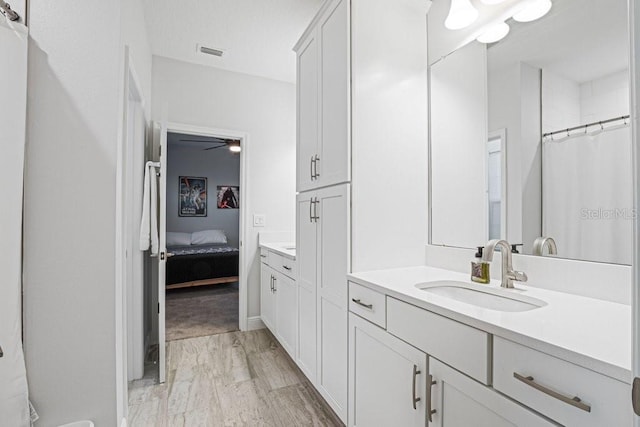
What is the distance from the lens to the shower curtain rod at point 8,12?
1.13 m

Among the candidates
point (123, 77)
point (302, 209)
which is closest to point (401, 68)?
point (302, 209)

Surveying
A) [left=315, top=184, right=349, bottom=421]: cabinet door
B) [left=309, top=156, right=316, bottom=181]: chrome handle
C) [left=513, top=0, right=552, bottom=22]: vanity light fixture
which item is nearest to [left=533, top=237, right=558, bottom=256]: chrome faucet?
[left=315, top=184, right=349, bottom=421]: cabinet door

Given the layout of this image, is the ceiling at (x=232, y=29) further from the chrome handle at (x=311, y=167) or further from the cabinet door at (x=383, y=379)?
the cabinet door at (x=383, y=379)

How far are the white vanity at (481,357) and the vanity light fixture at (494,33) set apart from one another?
1169mm

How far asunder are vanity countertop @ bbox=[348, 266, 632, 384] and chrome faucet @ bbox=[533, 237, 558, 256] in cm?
16

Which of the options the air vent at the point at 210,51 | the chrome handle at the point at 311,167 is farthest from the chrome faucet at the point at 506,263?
the air vent at the point at 210,51

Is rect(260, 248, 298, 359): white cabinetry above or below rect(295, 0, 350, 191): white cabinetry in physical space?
below

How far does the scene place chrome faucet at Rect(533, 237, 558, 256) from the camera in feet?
4.25

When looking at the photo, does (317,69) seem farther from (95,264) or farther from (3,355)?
(3,355)

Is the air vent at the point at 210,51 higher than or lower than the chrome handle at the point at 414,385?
higher

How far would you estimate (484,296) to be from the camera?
4.47 ft

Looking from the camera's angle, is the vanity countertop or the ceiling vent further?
the ceiling vent

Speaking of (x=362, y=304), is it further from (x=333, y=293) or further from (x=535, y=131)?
(x=535, y=131)

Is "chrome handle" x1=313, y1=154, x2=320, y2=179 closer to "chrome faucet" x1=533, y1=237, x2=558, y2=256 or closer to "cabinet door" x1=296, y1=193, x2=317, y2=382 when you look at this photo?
"cabinet door" x1=296, y1=193, x2=317, y2=382
